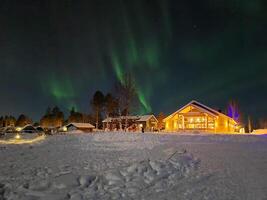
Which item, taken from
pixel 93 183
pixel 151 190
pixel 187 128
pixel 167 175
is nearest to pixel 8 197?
pixel 93 183

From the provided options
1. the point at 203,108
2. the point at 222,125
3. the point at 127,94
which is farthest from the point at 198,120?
the point at 127,94

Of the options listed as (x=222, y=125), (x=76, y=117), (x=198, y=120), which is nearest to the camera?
(x=222, y=125)

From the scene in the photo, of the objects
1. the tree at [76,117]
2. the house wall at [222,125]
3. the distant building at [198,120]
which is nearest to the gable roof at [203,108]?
the distant building at [198,120]

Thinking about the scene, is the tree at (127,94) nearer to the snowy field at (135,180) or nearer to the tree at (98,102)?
the tree at (98,102)

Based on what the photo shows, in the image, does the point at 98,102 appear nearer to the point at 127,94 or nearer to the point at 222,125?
the point at 127,94

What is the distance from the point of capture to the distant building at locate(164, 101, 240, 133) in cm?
6225

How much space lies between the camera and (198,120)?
6444 cm

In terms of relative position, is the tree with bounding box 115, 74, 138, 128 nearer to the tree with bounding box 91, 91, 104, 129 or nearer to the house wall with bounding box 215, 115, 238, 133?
the house wall with bounding box 215, 115, 238, 133

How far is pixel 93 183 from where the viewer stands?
1010cm

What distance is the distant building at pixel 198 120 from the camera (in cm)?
6225

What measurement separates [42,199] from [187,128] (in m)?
57.7

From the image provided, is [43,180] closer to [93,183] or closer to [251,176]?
[93,183]

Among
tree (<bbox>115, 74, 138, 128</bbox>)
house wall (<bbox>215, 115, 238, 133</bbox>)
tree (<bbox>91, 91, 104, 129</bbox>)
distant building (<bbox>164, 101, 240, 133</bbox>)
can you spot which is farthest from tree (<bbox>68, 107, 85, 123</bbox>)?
house wall (<bbox>215, 115, 238, 133</bbox>)

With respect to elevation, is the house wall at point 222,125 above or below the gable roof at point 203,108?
below
